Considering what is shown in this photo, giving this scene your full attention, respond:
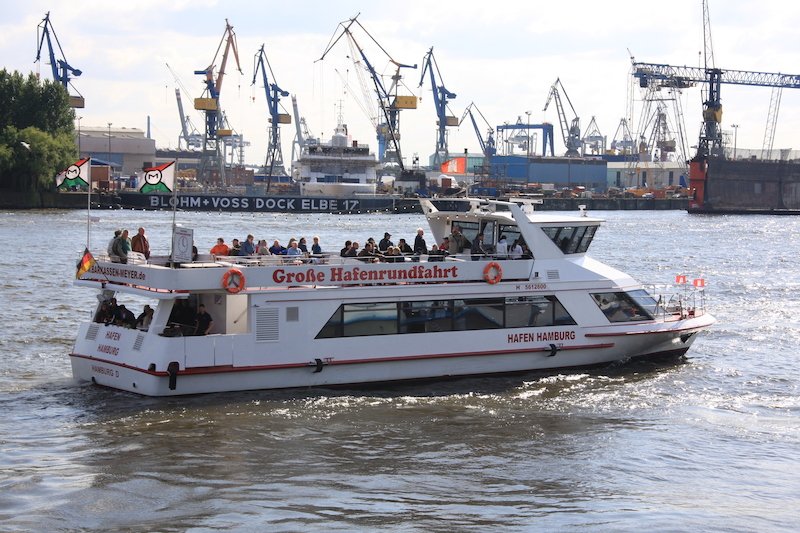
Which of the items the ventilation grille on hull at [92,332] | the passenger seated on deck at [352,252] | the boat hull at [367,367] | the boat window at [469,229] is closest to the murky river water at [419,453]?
the boat hull at [367,367]

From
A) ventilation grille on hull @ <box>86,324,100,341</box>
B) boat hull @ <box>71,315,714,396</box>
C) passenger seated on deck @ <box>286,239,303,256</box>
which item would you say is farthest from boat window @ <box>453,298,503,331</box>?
ventilation grille on hull @ <box>86,324,100,341</box>

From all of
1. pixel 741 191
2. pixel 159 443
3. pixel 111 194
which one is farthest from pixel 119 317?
pixel 741 191

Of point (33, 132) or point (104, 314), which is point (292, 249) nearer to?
point (104, 314)

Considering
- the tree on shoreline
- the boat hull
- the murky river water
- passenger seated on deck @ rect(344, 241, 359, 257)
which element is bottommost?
the murky river water

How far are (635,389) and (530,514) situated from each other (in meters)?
8.38

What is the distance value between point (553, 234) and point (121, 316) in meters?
9.48

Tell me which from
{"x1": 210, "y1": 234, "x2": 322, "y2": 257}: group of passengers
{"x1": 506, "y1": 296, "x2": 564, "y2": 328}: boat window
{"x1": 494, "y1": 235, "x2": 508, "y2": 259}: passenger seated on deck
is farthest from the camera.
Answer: {"x1": 494, "y1": 235, "x2": 508, "y2": 259}: passenger seated on deck

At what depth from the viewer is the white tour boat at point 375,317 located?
20094 mm

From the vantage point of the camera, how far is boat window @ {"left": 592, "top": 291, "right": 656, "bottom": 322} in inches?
931

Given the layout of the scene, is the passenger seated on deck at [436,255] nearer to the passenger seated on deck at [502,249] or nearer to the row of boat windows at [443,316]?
the row of boat windows at [443,316]

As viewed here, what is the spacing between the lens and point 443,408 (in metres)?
20.5

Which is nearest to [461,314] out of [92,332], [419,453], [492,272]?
[492,272]

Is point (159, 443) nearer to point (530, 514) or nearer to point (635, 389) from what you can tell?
point (530, 514)

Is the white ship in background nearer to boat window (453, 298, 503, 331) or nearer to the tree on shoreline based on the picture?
the tree on shoreline
